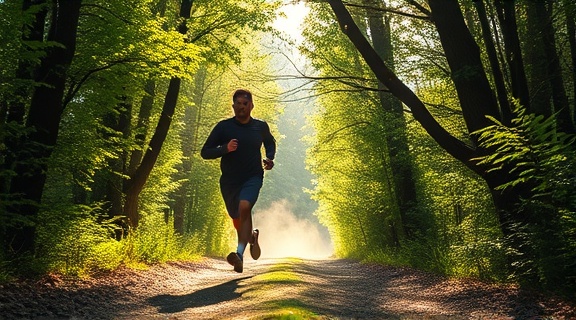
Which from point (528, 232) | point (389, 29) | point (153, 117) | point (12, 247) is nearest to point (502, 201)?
point (528, 232)

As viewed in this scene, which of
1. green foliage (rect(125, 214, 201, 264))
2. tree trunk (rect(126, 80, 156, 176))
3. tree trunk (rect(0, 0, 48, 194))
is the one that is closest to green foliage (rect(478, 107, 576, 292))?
tree trunk (rect(0, 0, 48, 194))

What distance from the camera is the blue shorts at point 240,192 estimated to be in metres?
6.51

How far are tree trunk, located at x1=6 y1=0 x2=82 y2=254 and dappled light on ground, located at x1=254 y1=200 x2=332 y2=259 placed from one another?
8127cm

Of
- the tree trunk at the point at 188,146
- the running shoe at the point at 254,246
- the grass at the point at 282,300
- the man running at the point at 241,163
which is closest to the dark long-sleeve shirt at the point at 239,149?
the man running at the point at 241,163

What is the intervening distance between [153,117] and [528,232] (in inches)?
506

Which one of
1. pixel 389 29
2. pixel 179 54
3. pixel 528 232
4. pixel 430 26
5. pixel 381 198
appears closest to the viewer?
pixel 528 232

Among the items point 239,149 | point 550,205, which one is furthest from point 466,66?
point 239,149

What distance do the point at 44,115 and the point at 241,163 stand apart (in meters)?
3.08

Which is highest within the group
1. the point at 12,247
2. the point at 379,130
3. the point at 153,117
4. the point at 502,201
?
the point at 153,117

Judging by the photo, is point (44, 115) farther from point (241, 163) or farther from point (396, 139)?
point (396, 139)

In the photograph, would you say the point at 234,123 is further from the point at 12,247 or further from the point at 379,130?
the point at 379,130

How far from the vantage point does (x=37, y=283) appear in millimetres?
5809

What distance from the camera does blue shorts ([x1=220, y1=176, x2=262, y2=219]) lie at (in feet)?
21.4

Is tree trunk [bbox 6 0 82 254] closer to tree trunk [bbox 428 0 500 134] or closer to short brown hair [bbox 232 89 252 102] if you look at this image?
short brown hair [bbox 232 89 252 102]
